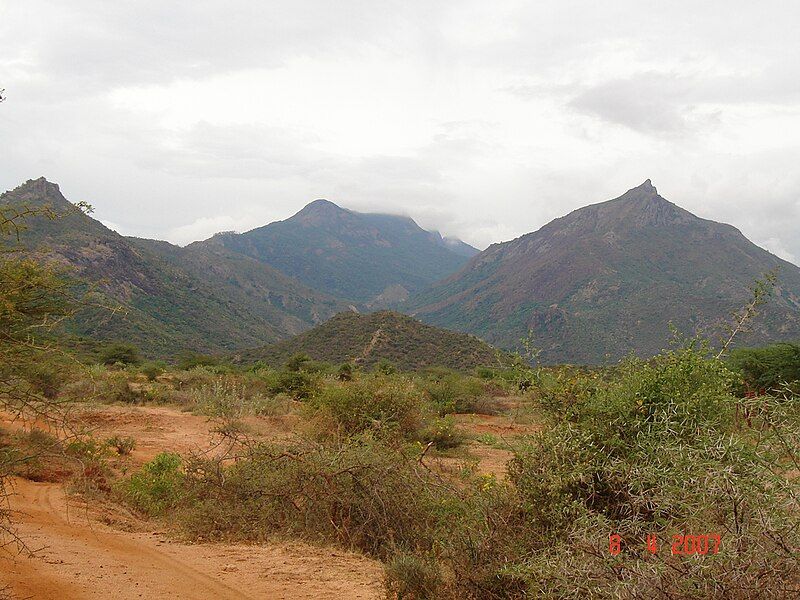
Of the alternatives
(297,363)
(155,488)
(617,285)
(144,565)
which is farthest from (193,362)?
(617,285)

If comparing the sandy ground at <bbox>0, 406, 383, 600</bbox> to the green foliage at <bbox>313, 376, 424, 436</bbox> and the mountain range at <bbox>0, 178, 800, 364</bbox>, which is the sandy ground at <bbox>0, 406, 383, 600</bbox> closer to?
the green foliage at <bbox>313, 376, 424, 436</bbox>

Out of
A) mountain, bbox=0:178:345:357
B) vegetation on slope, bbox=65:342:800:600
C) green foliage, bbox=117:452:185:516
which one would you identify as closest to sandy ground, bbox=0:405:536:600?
vegetation on slope, bbox=65:342:800:600

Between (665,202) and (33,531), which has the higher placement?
(665,202)

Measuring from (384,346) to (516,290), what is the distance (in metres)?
68.4

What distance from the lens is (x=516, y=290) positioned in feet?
361

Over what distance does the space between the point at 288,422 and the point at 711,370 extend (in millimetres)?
15222

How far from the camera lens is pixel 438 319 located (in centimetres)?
11812

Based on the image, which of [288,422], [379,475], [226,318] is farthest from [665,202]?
[379,475]

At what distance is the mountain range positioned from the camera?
5450cm

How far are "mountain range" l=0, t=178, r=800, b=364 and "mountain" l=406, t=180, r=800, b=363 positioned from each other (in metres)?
0.30

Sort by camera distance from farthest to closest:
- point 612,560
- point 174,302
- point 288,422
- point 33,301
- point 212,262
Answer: point 212,262
point 174,302
point 288,422
point 33,301
point 612,560

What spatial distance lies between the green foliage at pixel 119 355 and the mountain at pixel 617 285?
1881 inches

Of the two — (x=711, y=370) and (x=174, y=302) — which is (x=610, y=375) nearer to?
(x=711, y=370)
